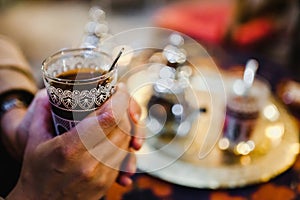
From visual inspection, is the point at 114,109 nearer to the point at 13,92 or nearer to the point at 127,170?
the point at 127,170

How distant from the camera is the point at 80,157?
0.65 meters

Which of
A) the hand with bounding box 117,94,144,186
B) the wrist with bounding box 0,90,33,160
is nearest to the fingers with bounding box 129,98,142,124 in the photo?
the hand with bounding box 117,94,144,186

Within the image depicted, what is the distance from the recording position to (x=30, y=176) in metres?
0.70

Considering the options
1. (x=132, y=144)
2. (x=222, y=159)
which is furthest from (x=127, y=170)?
(x=222, y=159)

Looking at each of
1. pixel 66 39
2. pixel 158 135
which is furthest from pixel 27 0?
pixel 158 135

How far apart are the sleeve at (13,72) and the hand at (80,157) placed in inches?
10.2

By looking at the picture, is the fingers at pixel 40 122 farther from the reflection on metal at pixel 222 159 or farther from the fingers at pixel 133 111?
the reflection on metal at pixel 222 159

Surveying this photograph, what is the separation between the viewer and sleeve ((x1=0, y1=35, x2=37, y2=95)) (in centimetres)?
97

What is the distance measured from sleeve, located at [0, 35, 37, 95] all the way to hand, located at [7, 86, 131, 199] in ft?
0.85

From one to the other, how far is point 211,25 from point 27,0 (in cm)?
225

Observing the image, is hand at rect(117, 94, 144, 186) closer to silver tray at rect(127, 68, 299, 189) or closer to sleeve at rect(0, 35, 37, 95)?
silver tray at rect(127, 68, 299, 189)

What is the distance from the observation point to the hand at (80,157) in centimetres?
64

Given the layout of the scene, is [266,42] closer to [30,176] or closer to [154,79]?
[154,79]

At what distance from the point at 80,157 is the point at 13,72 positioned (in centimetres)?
45
